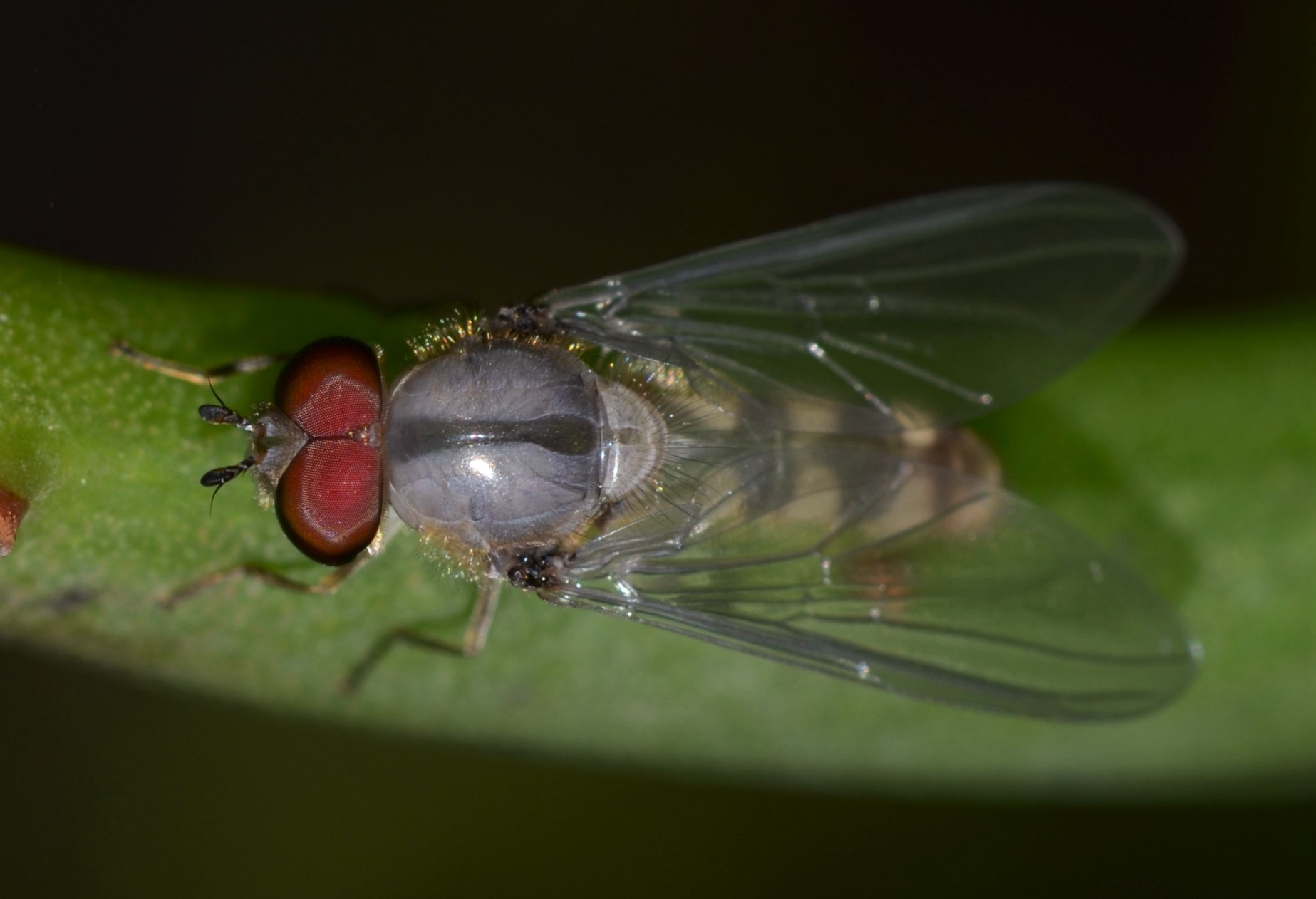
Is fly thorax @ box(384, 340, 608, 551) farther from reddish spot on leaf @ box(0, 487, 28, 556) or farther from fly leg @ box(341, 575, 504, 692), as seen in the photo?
reddish spot on leaf @ box(0, 487, 28, 556)

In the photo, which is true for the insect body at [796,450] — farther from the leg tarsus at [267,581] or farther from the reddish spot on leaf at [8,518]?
the reddish spot on leaf at [8,518]

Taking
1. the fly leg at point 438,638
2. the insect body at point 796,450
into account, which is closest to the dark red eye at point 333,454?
the insect body at point 796,450

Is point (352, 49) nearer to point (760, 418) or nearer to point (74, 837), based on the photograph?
point (760, 418)

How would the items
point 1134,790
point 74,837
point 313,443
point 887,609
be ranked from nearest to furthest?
point 313,443
point 887,609
point 1134,790
point 74,837

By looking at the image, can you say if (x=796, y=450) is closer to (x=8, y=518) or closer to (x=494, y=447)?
(x=494, y=447)

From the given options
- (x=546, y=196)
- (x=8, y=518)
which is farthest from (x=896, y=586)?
(x=546, y=196)

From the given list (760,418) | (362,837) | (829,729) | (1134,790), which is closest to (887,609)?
(829,729)
